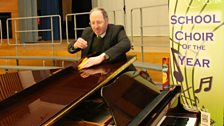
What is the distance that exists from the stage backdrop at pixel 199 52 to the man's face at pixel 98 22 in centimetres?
64

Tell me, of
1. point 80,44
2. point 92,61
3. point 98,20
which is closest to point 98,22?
point 98,20

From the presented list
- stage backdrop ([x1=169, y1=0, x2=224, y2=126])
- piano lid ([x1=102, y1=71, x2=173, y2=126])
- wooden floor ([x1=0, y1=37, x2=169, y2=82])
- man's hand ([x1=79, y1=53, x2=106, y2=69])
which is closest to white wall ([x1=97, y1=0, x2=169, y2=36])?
wooden floor ([x1=0, y1=37, x2=169, y2=82])

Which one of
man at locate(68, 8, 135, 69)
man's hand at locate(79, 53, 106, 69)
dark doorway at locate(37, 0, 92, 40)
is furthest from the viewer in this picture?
dark doorway at locate(37, 0, 92, 40)

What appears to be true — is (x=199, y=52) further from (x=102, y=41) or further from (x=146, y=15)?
(x=146, y=15)

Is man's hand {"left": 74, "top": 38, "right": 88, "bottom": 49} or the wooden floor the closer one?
man's hand {"left": 74, "top": 38, "right": 88, "bottom": 49}

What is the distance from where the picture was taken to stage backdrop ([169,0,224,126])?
293 cm

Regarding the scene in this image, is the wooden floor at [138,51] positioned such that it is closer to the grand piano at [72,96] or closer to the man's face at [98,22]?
the man's face at [98,22]

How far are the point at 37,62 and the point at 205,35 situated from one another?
5.48 metres

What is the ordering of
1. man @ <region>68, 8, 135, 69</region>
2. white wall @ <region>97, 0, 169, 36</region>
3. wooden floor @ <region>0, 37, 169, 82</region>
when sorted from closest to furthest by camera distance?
man @ <region>68, 8, 135, 69</region> < wooden floor @ <region>0, 37, 169, 82</region> < white wall @ <region>97, 0, 169, 36</region>

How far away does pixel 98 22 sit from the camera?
2.99 metres

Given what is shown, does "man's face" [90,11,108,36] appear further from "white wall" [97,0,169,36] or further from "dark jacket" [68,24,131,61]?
"white wall" [97,0,169,36]

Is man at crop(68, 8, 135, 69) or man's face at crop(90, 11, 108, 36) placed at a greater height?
man's face at crop(90, 11, 108, 36)

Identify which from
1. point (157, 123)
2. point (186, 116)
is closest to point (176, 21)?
point (186, 116)

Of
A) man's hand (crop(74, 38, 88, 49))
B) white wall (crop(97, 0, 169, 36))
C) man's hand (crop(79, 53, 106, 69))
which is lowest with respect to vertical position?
man's hand (crop(79, 53, 106, 69))
